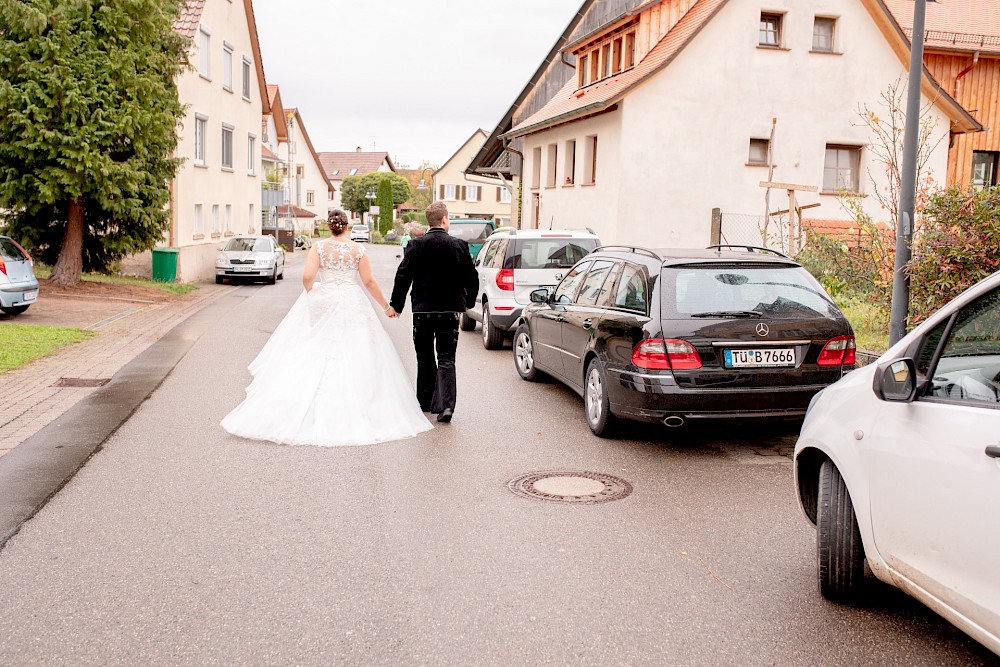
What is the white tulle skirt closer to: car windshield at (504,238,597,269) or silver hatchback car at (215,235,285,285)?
car windshield at (504,238,597,269)

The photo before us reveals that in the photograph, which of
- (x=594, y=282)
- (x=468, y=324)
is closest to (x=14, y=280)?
(x=468, y=324)

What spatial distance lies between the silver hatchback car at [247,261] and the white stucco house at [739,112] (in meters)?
10.0

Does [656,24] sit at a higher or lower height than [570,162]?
higher

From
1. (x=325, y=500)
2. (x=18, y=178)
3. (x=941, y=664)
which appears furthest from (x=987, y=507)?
(x=18, y=178)

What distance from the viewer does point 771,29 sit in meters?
26.7

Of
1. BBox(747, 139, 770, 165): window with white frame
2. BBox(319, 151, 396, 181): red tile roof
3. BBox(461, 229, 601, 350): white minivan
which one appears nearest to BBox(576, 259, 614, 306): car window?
BBox(461, 229, 601, 350): white minivan

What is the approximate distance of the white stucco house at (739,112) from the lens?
25.9 m

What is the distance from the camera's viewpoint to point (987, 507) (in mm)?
3105

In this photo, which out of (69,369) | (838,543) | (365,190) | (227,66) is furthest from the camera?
(365,190)

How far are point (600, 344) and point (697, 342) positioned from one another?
1.11m

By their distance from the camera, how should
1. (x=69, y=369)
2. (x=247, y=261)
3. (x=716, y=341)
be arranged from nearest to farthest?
(x=716, y=341) < (x=69, y=369) < (x=247, y=261)

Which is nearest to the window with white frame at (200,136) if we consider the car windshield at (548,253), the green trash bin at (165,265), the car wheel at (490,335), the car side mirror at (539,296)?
the green trash bin at (165,265)

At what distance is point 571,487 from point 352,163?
404ft

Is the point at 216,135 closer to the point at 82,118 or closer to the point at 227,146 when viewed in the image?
the point at 227,146
